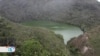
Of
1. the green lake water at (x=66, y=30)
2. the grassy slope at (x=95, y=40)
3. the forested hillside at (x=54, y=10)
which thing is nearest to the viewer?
the grassy slope at (x=95, y=40)

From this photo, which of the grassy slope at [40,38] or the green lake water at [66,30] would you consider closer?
the grassy slope at [40,38]

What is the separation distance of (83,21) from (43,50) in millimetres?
25497

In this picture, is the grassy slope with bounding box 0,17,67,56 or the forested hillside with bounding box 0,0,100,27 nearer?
the grassy slope with bounding box 0,17,67,56

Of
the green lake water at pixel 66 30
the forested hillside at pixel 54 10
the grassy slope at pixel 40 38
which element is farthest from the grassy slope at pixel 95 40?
the forested hillside at pixel 54 10

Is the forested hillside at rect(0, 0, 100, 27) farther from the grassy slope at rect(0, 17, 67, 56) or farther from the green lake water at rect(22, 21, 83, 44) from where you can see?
the grassy slope at rect(0, 17, 67, 56)

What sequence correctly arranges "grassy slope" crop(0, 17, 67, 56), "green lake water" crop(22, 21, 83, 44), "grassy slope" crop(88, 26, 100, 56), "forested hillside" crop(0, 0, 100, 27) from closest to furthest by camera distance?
"grassy slope" crop(0, 17, 67, 56) < "grassy slope" crop(88, 26, 100, 56) < "green lake water" crop(22, 21, 83, 44) < "forested hillside" crop(0, 0, 100, 27)

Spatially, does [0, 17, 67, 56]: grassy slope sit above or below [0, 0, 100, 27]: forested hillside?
below

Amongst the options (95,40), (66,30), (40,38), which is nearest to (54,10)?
(66,30)

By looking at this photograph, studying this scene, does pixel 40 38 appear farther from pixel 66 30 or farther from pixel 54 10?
pixel 54 10

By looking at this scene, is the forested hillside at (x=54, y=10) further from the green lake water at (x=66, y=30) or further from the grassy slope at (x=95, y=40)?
the grassy slope at (x=95, y=40)

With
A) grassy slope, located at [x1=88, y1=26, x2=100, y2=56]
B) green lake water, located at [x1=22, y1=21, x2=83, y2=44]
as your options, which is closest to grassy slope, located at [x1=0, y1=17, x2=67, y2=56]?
grassy slope, located at [x1=88, y1=26, x2=100, y2=56]

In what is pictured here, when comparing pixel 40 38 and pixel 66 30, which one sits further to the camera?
pixel 66 30

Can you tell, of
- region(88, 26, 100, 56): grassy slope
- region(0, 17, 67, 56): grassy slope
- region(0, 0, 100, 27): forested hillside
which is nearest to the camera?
region(0, 17, 67, 56): grassy slope

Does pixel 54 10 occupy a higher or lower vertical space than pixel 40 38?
higher
